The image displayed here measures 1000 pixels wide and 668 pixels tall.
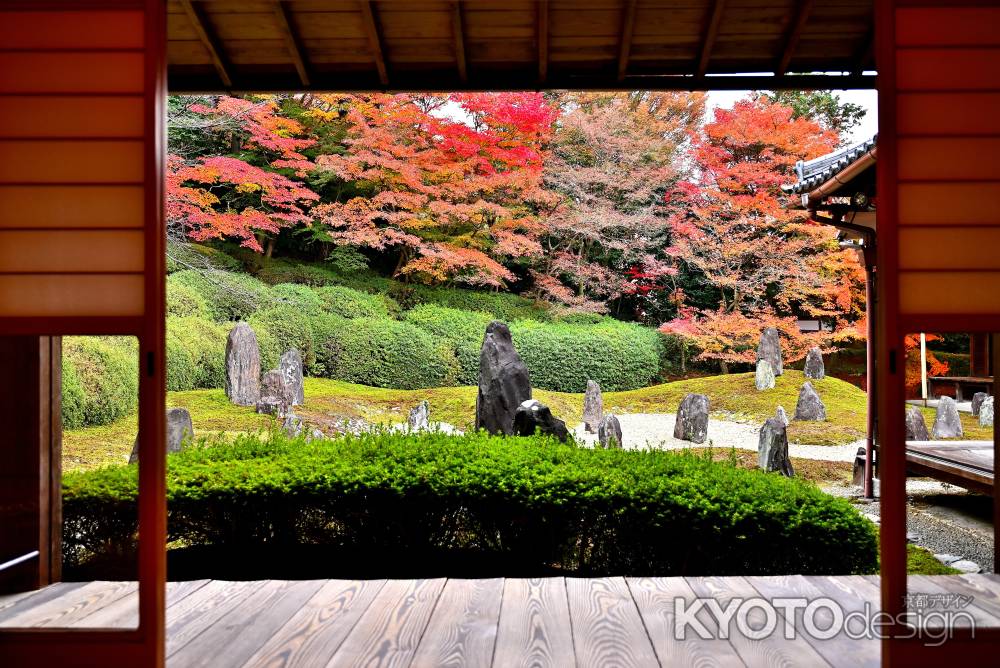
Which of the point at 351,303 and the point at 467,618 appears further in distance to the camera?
the point at 351,303

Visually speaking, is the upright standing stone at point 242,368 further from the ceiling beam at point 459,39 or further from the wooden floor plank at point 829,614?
the wooden floor plank at point 829,614

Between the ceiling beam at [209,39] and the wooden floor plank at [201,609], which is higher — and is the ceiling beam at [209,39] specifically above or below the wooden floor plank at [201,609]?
above

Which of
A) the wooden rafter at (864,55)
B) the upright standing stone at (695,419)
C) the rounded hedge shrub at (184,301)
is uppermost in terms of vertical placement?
the wooden rafter at (864,55)

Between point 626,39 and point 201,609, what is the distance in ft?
9.39

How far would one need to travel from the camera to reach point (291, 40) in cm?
290

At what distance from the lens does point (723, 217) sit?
12125 mm

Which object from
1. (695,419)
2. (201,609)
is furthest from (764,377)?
(201,609)

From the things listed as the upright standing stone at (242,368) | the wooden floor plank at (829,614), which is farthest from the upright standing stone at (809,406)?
the upright standing stone at (242,368)

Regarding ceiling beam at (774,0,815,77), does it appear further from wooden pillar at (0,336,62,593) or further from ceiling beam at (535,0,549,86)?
wooden pillar at (0,336,62,593)

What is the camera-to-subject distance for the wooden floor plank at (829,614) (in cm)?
222

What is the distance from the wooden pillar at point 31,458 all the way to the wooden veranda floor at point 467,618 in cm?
14

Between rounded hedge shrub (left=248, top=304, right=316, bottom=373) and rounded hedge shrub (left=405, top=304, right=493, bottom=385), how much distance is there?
179cm

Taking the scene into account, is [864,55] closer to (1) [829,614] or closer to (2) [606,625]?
(1) [829,614]

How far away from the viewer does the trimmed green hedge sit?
330 cm
